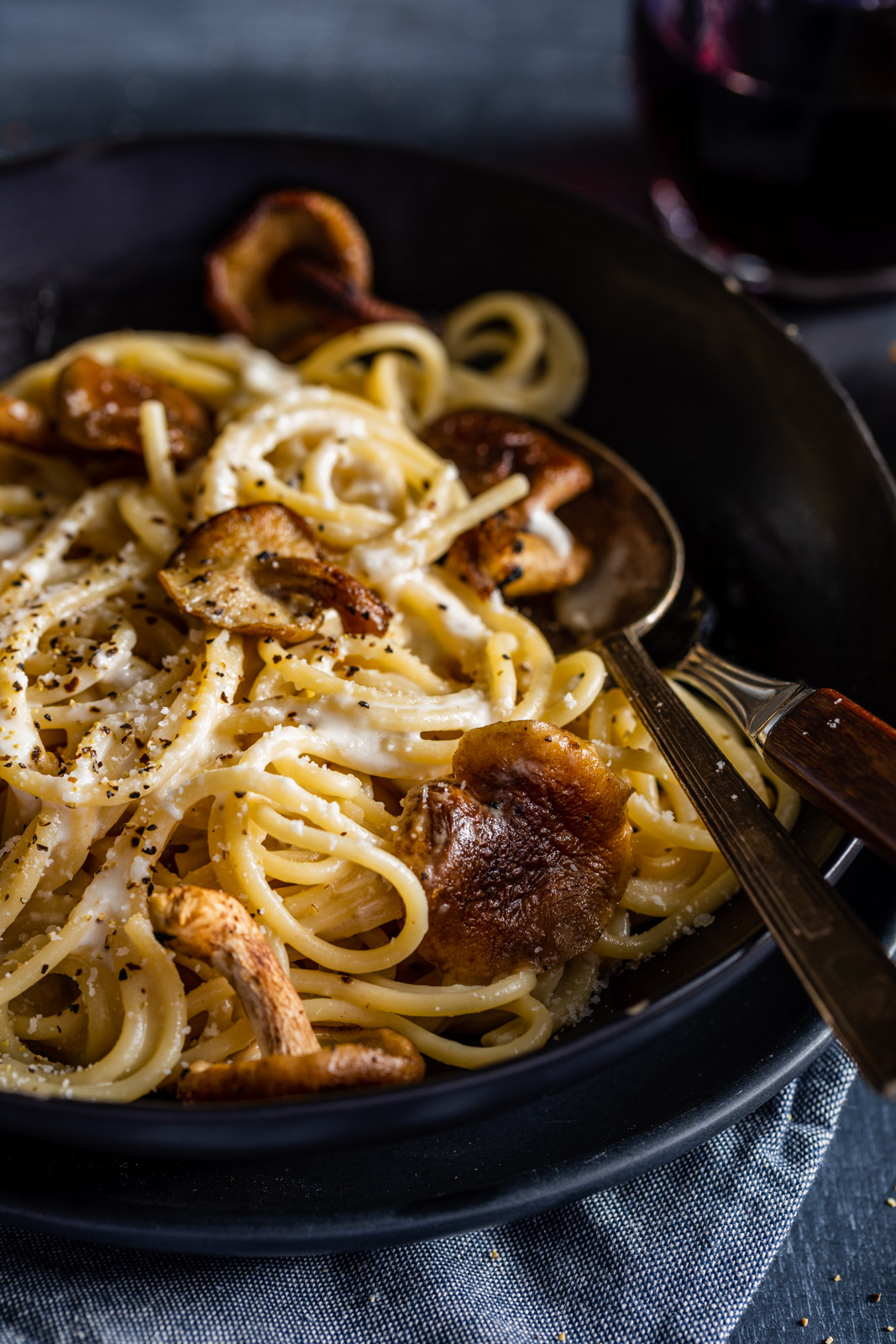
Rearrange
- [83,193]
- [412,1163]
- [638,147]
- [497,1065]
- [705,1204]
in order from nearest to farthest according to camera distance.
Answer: [497,1065] < [412,1163] < [705,1204] < [83,193] < [638,147]

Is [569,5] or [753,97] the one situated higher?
[753,97]

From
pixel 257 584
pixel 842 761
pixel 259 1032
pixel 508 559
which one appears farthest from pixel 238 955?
pixel 508 559

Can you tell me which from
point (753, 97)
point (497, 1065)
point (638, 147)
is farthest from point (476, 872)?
point (638, 147)

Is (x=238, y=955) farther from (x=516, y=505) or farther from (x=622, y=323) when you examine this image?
(x=622, y=323)

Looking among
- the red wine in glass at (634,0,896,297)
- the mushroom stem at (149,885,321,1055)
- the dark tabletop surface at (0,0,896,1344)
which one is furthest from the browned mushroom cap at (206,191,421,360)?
the mushroom stem at (149,885,321,1055)

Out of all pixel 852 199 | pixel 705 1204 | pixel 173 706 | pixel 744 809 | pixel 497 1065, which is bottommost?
pixel 705 1204

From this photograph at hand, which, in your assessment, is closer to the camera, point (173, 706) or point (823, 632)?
point (173, 706)

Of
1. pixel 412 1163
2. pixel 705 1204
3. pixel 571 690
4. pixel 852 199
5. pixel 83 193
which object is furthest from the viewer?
pixel 852 199

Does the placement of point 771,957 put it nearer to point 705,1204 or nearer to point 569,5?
point 705,1204
